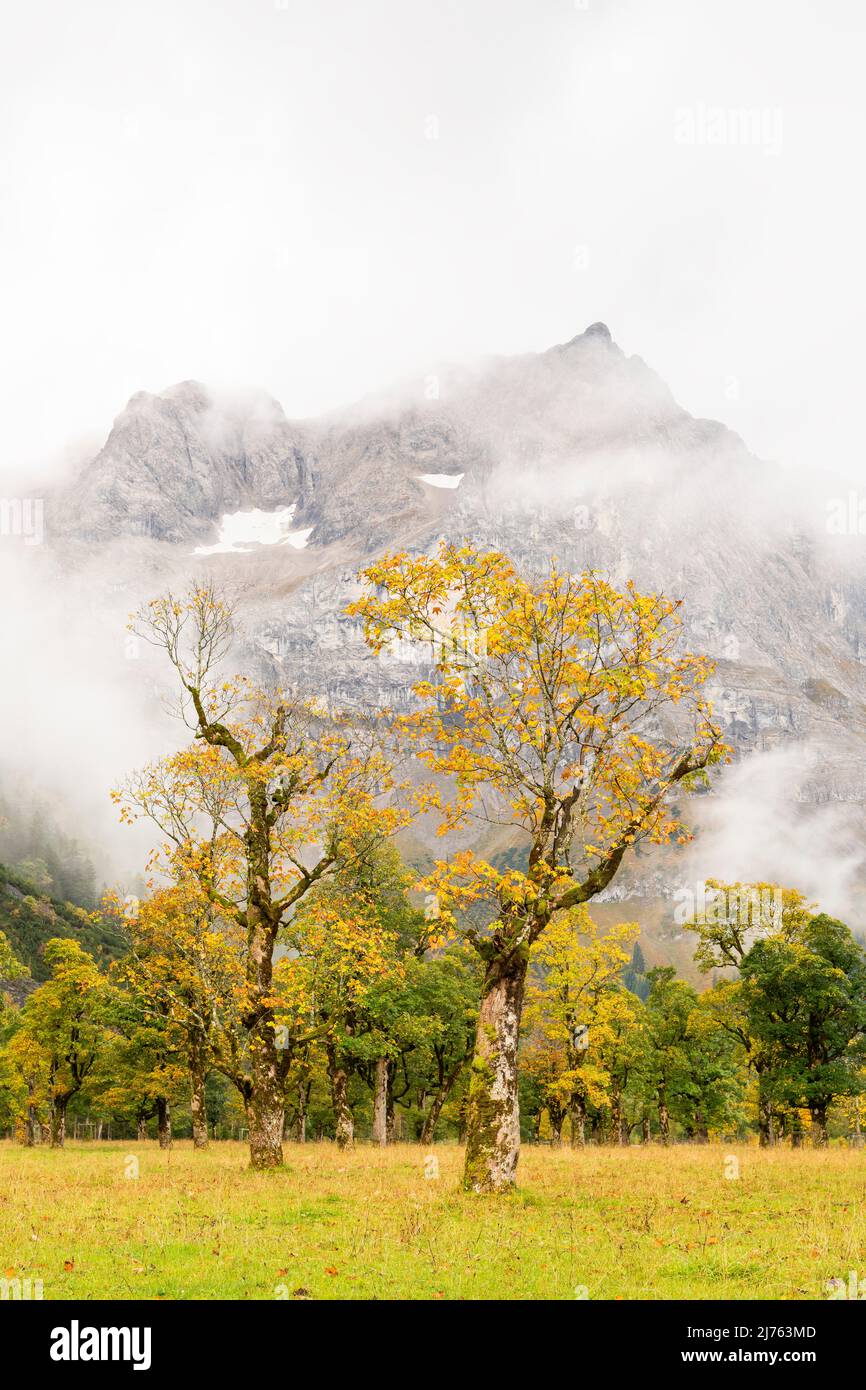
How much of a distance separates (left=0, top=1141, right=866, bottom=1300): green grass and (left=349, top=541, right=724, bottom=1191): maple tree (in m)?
3.37

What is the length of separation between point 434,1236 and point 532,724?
10311mm

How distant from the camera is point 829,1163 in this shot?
25719 mm

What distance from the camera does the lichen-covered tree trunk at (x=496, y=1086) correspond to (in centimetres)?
1783

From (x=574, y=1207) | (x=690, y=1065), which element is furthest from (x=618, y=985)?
(x=574, y=1207)

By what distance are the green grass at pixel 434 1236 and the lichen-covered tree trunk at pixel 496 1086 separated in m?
0.65

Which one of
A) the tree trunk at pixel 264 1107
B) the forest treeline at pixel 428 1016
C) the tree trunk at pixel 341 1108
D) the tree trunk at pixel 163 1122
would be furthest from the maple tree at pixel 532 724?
the tree trunk at pixel 163 1122

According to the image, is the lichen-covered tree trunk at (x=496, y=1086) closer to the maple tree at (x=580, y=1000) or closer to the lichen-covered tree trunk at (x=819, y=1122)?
the maple tree at (x=580, y=1000)

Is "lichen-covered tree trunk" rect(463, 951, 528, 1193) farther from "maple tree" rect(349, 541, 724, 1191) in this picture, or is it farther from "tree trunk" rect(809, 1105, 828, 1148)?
"tree trunk" rect(809, 1105, 828, 1148)

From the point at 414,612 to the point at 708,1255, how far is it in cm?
1366

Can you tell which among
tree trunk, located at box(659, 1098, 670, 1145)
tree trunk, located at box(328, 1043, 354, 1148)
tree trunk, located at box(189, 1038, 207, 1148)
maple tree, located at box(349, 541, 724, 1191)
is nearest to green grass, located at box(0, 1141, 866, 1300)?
maple tree, located at box(349, 541, 724, 1191)

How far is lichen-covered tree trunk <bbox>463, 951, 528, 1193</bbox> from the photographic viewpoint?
58.5ft

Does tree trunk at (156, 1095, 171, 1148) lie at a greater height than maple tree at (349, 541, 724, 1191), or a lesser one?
lesser

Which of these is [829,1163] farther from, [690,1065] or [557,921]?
[690,1065]

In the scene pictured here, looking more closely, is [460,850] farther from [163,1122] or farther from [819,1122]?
[163,1122]
